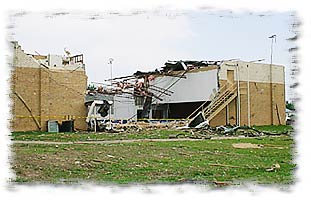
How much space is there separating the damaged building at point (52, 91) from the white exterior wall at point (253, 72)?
31.4ft

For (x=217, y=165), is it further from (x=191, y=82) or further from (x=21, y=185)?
(x=191, y=82)

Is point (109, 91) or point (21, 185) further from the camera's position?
point (109, 91)

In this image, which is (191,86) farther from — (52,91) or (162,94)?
(52,91)

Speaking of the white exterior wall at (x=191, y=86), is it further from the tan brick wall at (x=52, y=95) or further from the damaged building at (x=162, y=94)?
the tan brick wall at (x=52, y=95)

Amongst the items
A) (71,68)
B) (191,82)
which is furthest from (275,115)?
(71,68)

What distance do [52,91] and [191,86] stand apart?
1054cm

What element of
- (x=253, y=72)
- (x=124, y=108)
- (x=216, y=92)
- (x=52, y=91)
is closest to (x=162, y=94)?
(x=124, y=108)

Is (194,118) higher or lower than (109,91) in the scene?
lower

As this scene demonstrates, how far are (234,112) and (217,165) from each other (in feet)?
71.2

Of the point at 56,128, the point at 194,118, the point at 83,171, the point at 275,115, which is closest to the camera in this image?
the point at 83,171

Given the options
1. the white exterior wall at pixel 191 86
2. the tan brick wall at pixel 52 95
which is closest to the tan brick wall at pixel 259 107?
the white exterior wall at pixel 191 86

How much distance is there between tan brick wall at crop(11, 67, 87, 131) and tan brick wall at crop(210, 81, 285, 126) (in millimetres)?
9053

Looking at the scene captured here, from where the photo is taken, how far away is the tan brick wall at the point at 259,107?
28562 mm

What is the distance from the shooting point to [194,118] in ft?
84.7
